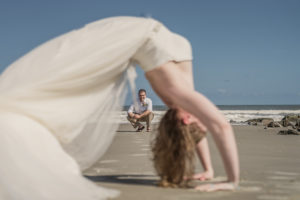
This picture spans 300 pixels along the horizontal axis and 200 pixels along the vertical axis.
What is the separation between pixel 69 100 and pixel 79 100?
9 centimetres

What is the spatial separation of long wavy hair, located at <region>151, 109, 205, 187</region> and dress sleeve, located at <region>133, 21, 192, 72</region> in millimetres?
456

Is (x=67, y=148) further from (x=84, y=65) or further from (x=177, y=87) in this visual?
(x=177, y=87)

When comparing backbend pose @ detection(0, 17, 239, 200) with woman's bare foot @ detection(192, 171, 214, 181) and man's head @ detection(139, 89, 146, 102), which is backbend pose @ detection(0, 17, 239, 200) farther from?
man's head @ detection(139, 89, 146, 102)

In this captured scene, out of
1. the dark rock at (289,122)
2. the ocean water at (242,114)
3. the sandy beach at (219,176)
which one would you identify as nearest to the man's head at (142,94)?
the ocean water at (242,114)

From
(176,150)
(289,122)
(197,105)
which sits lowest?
(289,122)

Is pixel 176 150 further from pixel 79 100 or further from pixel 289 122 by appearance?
pixel 289 122

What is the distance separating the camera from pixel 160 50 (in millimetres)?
2912

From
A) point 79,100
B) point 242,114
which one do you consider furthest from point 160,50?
point 242,114

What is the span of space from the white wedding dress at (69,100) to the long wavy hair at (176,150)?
0.47 metres

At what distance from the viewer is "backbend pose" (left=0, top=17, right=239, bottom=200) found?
226 centimetres

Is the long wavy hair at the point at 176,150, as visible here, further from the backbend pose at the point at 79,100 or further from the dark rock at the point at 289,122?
the dark rock at the point at 289,122

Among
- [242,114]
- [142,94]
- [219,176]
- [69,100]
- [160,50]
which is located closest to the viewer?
[69,100]

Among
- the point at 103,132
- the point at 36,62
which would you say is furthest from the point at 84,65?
the point at 103,132

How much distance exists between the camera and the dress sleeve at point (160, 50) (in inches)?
115
